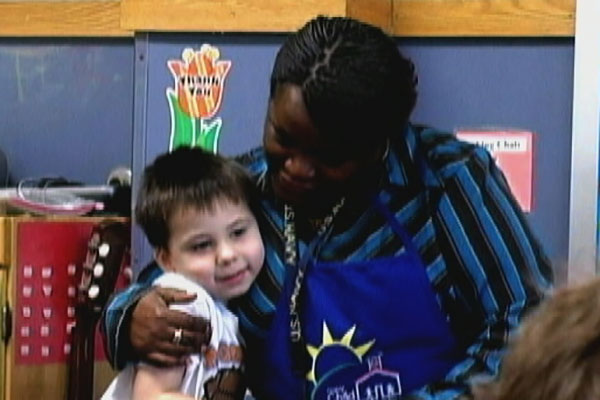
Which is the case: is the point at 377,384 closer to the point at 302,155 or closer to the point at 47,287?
the point at 302,155

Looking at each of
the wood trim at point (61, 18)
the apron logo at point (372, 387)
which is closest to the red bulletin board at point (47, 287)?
the wood trim at point (61, 18)

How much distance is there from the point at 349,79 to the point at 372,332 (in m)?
0.28

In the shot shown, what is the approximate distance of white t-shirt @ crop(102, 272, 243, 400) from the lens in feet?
4.64

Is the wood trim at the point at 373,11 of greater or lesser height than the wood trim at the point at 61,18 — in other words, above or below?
above

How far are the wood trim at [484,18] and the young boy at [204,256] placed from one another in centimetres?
86

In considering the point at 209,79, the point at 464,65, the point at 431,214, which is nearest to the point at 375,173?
the point at 431,214

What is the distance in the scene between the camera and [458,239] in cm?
129

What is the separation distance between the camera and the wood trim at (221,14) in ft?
6.60

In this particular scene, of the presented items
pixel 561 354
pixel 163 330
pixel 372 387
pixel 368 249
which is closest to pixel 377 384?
pixel 372 387

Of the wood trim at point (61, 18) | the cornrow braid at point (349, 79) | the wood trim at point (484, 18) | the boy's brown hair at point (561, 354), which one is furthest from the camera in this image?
the wood trim at point (61, 18)

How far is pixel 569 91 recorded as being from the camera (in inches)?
84.6

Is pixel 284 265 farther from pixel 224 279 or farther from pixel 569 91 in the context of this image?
pixel 569 91

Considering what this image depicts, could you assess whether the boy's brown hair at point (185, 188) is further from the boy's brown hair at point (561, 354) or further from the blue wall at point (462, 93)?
the boy's brown hair at point (561, 354)

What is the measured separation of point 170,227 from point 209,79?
663 millimetres
